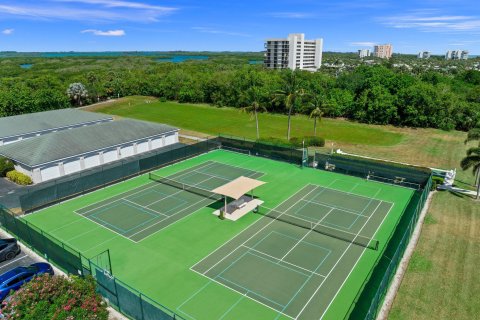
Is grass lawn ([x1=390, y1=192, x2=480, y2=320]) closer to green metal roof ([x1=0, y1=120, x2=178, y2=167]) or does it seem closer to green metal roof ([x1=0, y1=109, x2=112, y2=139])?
green metal roof ([x1=0, y1=120, x2=178, y2=167])

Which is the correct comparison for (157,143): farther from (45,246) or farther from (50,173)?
(45,246)

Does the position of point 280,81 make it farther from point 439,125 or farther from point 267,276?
point 267,276

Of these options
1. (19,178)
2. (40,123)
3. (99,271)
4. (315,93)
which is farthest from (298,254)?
(315,93)

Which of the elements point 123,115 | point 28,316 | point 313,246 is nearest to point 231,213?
point 313,246

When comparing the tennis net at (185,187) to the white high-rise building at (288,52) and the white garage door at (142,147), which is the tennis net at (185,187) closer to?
the white garage door at (142,147)

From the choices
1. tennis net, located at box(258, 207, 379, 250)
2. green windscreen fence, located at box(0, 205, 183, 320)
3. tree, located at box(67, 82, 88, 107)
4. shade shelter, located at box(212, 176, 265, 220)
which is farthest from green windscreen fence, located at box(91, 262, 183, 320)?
tree, located at box(67, 82, 88, 107)

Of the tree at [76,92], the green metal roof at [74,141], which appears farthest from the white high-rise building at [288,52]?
the green metal roof at [74,141]
